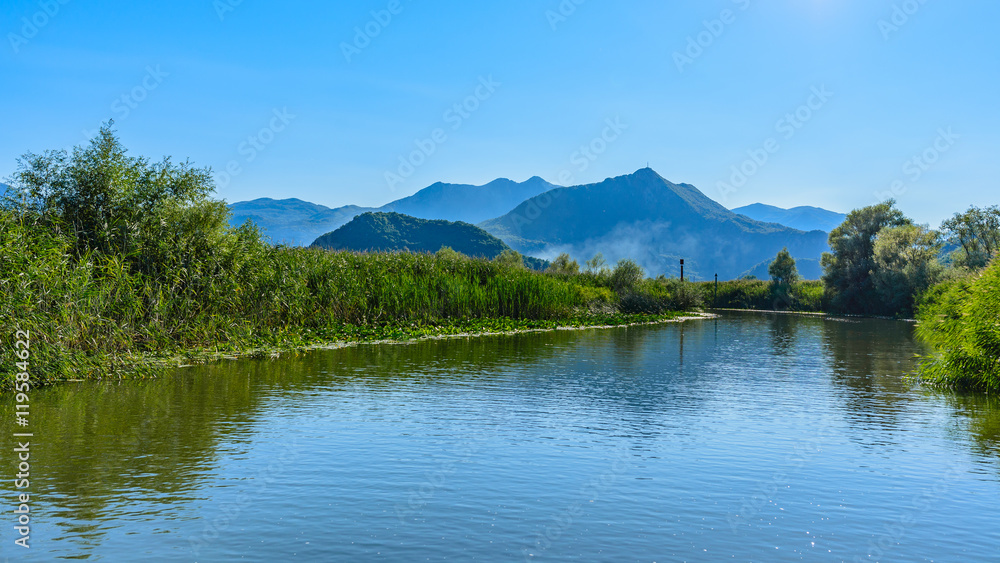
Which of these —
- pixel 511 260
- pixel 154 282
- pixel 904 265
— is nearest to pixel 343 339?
pixel 154 282

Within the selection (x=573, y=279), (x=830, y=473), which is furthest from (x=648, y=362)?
(x=573, y=279)

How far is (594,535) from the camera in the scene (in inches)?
273

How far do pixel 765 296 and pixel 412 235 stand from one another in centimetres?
8798

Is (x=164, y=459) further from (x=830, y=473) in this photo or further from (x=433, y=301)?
(x=433, y=301)

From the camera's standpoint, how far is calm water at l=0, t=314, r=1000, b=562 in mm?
6684

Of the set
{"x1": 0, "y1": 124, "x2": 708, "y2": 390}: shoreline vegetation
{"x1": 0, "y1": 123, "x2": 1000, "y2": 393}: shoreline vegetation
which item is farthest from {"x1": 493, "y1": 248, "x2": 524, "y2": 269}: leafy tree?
{"x1": 0, "y1": 124, "x2": 708, "y2": 390}: shoreline vegetation

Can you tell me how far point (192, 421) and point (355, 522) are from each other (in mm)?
5646

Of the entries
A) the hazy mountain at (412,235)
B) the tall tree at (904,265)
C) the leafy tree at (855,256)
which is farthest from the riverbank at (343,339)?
the hazy mountain at (412,235)

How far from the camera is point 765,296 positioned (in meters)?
80.9

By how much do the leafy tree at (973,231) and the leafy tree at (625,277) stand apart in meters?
31.4

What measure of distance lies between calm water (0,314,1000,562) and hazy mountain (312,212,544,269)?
399ft

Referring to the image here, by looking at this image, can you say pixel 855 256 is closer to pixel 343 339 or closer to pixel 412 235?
pixel 343 339

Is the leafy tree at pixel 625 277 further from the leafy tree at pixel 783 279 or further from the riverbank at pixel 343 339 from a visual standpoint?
the leafy tree at pixel 783 279

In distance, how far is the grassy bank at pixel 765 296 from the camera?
75.9 meters
